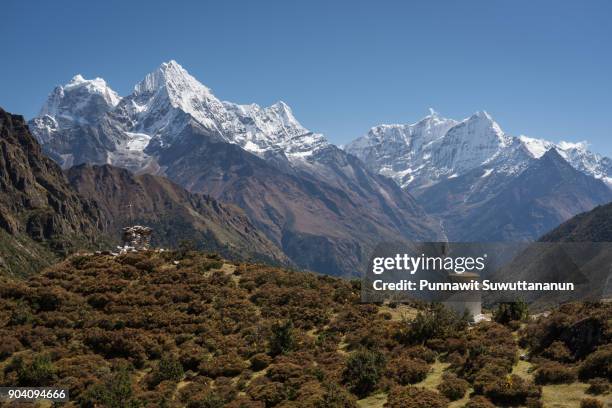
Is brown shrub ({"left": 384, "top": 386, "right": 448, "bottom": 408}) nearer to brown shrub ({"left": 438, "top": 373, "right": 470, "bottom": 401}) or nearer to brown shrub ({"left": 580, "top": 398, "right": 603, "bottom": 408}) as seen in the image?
brown shrub ({"left": 438, "top": 373, "right": 470, "bottom": 401})

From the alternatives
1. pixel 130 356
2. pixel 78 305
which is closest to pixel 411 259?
pixel 130 356

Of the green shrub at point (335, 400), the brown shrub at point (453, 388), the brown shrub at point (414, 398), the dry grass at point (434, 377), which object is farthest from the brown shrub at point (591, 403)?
the green shrub at point (335, 400)

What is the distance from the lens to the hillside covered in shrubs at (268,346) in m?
32.5

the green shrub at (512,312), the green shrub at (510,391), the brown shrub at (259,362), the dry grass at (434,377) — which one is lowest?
the green shrub at (510,391)

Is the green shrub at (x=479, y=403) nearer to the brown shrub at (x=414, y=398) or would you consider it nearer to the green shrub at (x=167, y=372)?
the brown shrub at (x=414, y=398)

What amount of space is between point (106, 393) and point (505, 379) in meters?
22.9

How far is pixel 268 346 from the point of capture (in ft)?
142

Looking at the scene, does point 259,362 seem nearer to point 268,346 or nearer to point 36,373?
point 268,346

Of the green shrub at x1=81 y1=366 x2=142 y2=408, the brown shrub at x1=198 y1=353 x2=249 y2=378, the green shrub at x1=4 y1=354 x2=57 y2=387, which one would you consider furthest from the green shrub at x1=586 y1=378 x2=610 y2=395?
the green shrub at x1=4 y1=354 x2=57 y2=387

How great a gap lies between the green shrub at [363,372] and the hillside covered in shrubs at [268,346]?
86 mm

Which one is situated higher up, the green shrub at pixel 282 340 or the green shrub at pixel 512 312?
the green shrub at pixel 512 312

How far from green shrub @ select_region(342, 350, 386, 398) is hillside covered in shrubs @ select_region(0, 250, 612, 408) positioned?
9 centimetres

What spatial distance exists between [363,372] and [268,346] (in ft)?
35.1

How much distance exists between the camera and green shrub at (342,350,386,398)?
34.4 m
